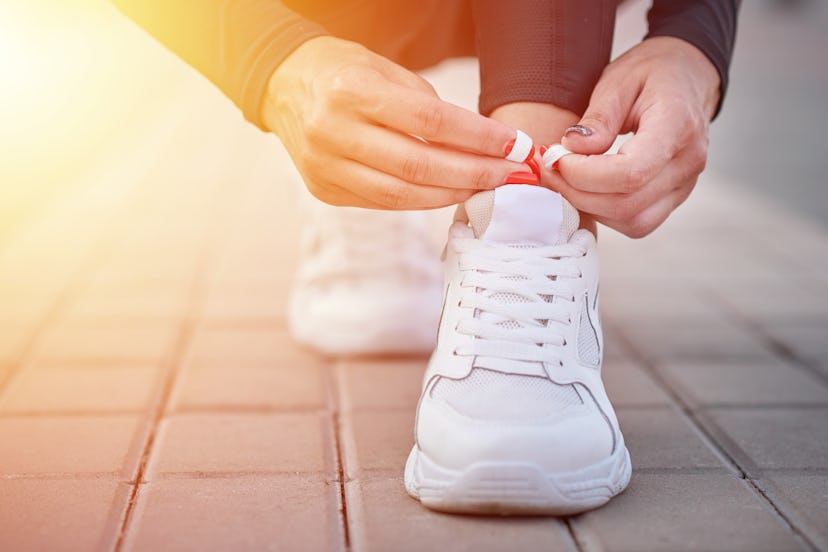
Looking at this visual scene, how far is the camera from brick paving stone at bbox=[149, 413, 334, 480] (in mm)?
1271

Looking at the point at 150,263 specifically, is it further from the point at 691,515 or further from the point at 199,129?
the point at 199,129

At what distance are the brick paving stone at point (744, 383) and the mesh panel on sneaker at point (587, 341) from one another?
36cm

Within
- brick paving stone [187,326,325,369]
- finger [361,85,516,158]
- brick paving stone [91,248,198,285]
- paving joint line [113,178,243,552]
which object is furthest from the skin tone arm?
Answer: brick paving stone [91,248,198,285]

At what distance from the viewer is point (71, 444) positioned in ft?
4.40

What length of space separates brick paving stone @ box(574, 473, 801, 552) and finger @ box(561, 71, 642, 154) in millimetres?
415

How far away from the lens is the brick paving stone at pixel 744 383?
1.57 m

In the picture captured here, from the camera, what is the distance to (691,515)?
1.13m

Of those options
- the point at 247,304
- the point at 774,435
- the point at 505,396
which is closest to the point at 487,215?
the point at 505,396

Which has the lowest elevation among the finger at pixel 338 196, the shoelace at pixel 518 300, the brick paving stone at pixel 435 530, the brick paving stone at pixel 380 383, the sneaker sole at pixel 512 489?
the brick paving stone at pixel 380 383

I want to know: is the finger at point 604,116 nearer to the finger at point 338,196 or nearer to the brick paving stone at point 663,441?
the finger at point 338,196

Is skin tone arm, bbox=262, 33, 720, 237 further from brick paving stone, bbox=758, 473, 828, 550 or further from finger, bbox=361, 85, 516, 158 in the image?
brick paving stone, bbox=758, 473, 828, 550

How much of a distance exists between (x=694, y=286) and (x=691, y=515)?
4.02 ft

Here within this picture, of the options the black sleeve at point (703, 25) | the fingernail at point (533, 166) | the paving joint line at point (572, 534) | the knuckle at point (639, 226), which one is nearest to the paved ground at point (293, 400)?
the paving joint line at point (572, 534)

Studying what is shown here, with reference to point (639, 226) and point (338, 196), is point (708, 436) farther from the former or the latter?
point (338, 196)
